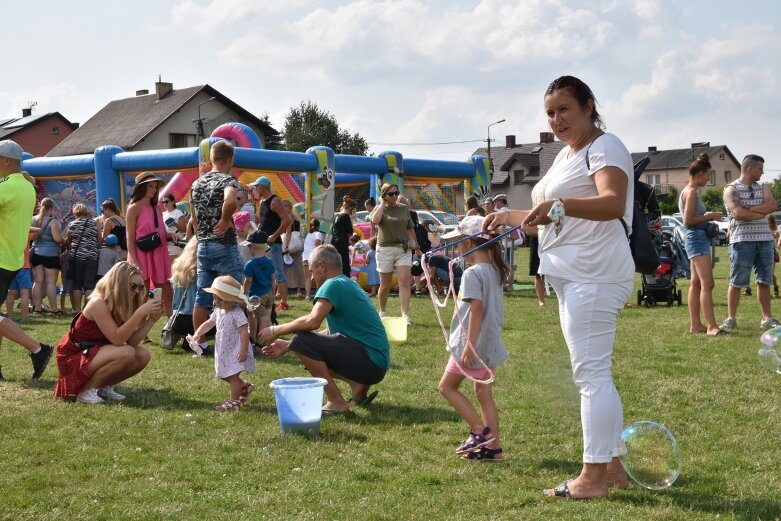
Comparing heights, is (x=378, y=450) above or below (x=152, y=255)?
below

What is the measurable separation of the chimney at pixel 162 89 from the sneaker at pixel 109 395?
169 feet

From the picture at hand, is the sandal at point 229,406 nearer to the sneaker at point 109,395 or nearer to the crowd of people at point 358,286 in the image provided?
the crowd of people at point 358,286

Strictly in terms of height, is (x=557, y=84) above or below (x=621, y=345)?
above

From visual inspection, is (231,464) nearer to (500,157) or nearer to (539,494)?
(539,494)

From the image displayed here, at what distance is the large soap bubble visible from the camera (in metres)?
4.23

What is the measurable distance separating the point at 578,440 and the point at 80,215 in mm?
9457

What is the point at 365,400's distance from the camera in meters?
6.48

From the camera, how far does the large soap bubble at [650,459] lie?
4.23m

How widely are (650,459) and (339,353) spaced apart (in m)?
2.56

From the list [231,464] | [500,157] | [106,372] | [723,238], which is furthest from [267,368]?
[500,157]

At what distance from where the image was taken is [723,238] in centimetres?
4159

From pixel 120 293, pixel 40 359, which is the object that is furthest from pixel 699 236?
pixel 40 359

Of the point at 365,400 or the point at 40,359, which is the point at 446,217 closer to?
the point at 40,359

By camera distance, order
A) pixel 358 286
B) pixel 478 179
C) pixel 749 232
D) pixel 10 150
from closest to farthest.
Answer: pixel 358 286, pixel 10 150, pixel 749 232, pixel 478 179
